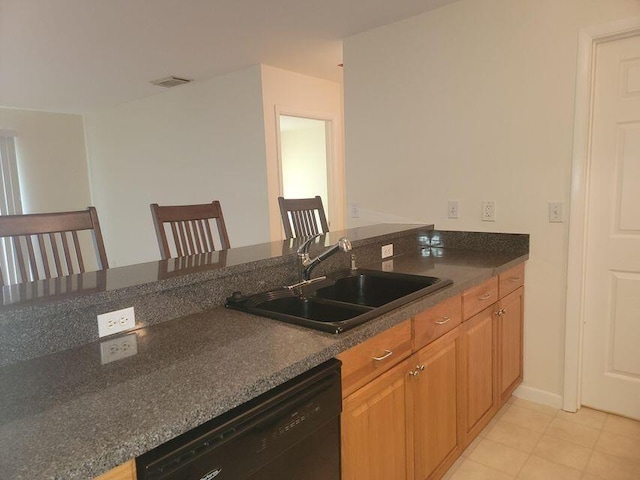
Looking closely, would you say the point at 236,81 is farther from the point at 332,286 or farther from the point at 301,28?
the point at 332,286

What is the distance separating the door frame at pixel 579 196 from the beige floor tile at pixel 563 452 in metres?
0.36

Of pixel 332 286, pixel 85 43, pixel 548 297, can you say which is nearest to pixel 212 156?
pixel 85 43

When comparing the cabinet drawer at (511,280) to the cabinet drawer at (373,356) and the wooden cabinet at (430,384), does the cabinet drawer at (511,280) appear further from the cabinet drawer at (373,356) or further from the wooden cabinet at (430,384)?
the cabinet drawer at (373,356)

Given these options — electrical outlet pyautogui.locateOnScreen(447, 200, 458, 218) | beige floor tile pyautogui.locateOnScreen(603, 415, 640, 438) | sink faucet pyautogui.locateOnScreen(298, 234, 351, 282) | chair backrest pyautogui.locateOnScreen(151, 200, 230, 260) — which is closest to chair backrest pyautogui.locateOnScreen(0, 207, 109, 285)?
chair backrest pyautogui.locateOnScreen(151, 200, 230, 260)

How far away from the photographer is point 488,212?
2648mm

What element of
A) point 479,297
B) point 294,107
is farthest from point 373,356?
point 294,107

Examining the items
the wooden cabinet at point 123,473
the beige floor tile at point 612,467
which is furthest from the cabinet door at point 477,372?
the wooden cabinet at point 123,473

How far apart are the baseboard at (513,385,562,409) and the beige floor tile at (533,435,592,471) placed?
1.16 ft

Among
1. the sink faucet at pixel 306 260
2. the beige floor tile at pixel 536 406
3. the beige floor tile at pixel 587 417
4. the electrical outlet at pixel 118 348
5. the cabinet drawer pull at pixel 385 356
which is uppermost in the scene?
the sink faucet at pixel 306 260

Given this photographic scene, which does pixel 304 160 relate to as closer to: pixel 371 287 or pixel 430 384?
pixel 371 287

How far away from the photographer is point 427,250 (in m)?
2.73

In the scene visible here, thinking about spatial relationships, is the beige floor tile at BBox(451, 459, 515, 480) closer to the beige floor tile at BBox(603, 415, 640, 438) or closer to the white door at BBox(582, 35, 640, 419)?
the beige floor tile at BBox(603, 415, 640, 438)

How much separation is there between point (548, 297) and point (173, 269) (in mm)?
2064

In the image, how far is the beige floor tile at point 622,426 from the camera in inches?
88.1
